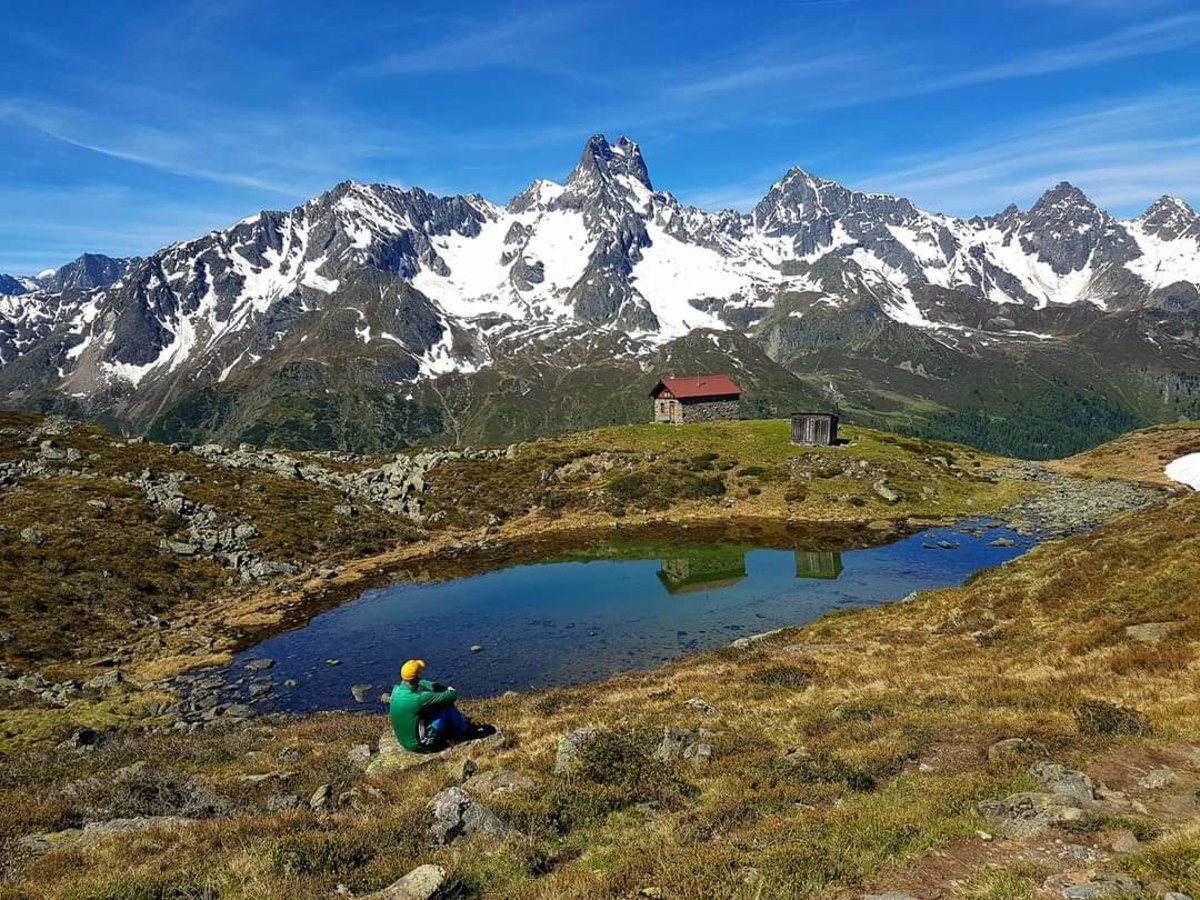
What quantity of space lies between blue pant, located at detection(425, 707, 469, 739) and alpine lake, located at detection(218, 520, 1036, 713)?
1120 cm

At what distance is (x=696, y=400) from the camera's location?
110062mm

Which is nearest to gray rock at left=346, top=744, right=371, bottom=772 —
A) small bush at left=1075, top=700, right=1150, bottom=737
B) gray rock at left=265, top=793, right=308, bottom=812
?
gray rock at left=265, top=793, right=308, bottom=812

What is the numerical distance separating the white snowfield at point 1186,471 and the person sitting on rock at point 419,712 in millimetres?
77271

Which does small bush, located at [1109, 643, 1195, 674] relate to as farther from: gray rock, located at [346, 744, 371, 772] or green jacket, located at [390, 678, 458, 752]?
gray rock, located at [346, 744, 371, 772]

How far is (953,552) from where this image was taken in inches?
2151

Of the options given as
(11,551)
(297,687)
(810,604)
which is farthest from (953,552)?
(11,551)

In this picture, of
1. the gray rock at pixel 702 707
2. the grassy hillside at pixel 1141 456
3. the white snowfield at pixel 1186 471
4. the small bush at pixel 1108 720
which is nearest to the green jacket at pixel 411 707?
the gray rock at pixel 702 707

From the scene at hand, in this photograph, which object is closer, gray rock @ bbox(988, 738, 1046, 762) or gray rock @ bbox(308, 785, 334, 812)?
gray rock @ bbox(988, 738, 1046, 762)

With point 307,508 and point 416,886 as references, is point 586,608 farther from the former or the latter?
point 416,886

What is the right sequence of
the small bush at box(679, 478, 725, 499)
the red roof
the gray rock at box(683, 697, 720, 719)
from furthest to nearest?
the red roof, the small bush at box(679, 478, 725, 499), the gray rock at box(683, 697, 720, 719)

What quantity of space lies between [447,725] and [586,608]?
2515 centimetres

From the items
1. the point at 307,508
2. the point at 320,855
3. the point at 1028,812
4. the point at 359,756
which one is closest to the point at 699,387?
the point at 307,508

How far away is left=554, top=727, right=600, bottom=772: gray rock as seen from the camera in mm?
17812

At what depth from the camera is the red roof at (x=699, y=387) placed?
110m
